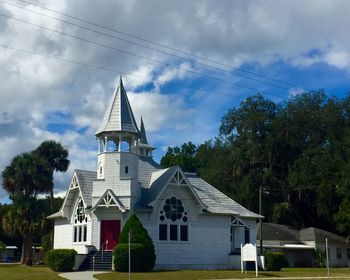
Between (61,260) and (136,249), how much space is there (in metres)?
4.83

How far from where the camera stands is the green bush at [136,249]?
3506cm

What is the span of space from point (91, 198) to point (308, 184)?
24.1 m

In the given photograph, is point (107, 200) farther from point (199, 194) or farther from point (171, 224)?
point (199, 194)

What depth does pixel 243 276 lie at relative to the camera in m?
33.0

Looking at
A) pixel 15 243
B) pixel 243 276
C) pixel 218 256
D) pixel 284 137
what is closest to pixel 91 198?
pixel 218 256

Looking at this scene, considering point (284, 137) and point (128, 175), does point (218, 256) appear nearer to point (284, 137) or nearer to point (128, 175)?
point (128, 175)

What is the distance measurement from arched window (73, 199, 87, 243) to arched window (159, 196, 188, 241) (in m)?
5.56

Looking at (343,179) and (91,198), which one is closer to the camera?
(91,198)

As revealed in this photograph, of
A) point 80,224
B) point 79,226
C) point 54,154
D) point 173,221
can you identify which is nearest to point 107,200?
point 80,224

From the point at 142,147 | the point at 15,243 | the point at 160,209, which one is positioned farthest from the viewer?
the point at 15,243

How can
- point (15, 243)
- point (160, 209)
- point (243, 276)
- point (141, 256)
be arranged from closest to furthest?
point (243, 276)
point (141, 256)
point (160, 209)
point (15, 243)

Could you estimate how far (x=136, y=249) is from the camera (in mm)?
35500

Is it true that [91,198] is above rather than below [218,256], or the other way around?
above

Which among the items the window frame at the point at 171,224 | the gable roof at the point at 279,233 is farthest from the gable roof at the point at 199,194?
the gable roof at the point at 279,233
